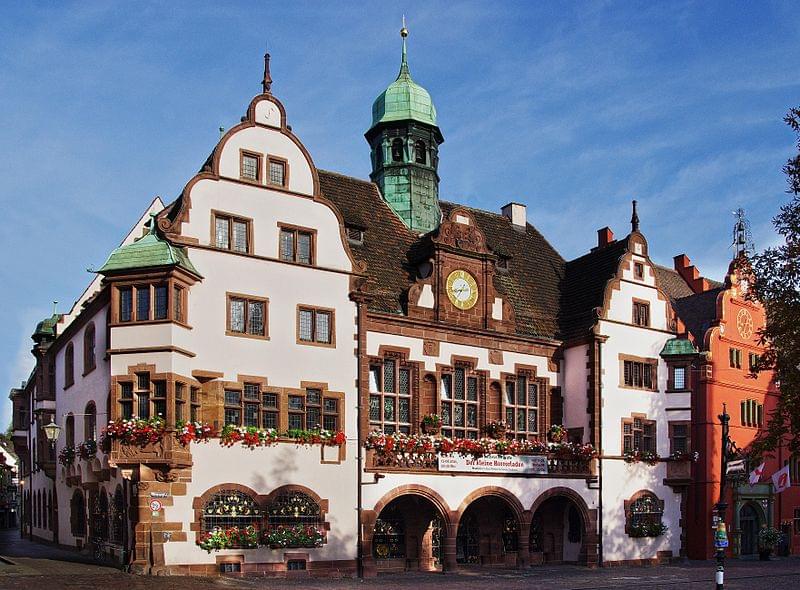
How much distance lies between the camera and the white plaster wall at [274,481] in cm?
3027

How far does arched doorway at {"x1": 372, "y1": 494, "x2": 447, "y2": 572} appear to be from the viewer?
36469 millimetres

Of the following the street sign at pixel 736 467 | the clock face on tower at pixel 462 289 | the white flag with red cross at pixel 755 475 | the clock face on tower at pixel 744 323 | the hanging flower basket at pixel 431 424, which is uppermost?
the clock face on tower at pixel 462 289

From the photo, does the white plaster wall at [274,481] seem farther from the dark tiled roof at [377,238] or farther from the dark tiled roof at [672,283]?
the dark tiled roof at [672,283]

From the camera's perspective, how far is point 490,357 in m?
39.0

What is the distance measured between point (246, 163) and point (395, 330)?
7858 millimetres

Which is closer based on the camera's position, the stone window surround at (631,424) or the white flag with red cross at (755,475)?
the white flag with red cross at (755,475)

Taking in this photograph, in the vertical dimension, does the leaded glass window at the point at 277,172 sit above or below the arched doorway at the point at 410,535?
above

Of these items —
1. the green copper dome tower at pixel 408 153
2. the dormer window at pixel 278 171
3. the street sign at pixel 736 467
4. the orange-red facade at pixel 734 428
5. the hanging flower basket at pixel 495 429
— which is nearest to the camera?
the street sign at pixel 736 467

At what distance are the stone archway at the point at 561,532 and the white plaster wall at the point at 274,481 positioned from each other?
30.7 ft

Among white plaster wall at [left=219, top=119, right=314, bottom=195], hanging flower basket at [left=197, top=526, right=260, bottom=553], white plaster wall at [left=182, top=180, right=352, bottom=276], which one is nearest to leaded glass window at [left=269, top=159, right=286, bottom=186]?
white plaster wall at [left=219, top=119, right=314, bottom=195]

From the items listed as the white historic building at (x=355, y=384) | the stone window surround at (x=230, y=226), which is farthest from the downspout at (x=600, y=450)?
the stone window surround at (x=230, y=226)

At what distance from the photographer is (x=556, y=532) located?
4119 cm

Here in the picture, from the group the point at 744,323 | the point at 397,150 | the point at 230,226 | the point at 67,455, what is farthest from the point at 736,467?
the point at 67,455

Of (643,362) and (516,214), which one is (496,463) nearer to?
(643,362)
